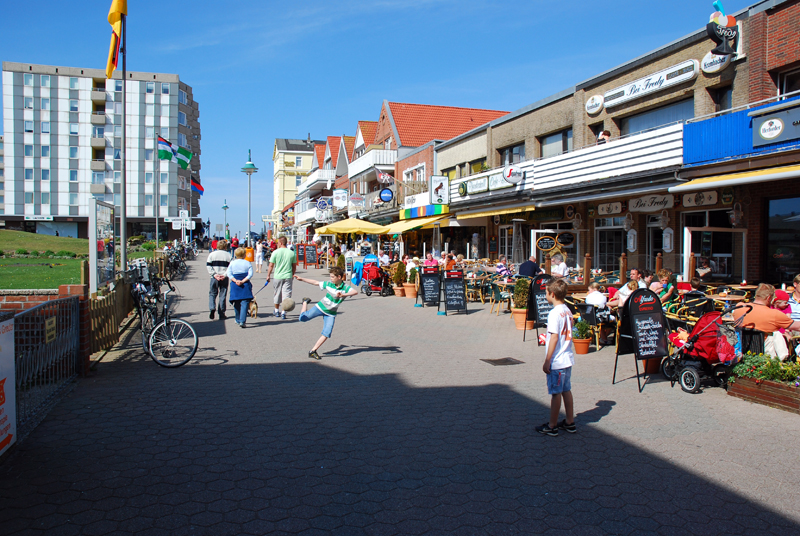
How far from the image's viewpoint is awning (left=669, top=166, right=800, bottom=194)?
946 cm

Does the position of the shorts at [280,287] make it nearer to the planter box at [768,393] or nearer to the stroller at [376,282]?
the stroller at [376,282]

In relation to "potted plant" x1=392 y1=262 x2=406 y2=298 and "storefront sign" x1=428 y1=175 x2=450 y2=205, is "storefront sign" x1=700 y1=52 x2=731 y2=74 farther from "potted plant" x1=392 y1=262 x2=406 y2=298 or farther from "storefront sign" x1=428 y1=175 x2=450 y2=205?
"storefront sign" x1=428 y1=175 x2=450 y2=205

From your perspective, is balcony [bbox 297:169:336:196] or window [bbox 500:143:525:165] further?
balcony [bbox 297:169:336:196]

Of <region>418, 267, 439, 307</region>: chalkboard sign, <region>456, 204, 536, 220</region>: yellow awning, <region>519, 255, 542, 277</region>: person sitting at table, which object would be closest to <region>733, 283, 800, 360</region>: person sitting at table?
<region>519, 255, 542, 277</region>: person sitting at table

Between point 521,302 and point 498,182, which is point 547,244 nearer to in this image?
point 521,302

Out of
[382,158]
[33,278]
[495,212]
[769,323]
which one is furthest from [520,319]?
[382,158]

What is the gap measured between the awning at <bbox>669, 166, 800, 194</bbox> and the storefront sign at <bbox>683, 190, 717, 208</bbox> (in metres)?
1.18

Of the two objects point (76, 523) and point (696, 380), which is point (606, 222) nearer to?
point (696, 380)

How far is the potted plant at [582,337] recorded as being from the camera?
8945 mm

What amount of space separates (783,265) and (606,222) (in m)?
5.35

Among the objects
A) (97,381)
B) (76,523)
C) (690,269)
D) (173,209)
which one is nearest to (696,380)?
(690,269)

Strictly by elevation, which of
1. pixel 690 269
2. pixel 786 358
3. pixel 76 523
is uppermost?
pixel 690 269

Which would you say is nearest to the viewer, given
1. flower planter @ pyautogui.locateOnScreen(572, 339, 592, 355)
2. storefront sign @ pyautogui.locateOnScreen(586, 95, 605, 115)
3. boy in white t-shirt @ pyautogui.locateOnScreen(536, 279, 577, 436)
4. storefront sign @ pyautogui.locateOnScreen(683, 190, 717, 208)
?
boy in white t-shirt @ pyautogui.locateOnScreen(536, 279, 577, 436)

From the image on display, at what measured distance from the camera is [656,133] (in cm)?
1310
